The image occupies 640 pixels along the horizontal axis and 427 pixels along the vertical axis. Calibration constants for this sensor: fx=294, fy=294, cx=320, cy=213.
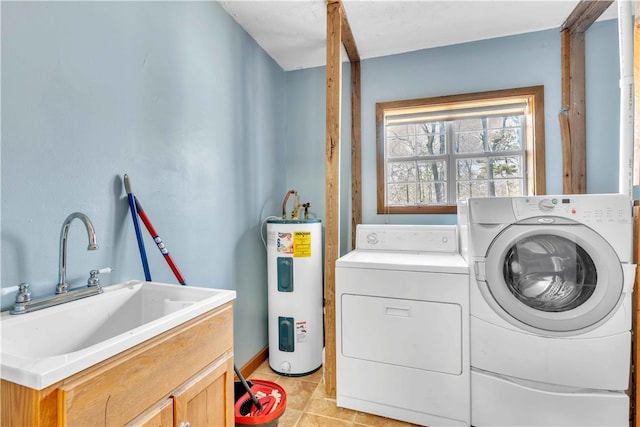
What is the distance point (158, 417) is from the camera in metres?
0.83

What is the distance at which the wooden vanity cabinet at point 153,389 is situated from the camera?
60 centimetres

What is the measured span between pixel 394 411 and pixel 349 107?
232 cm

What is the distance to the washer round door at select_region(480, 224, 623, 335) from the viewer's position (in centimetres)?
138

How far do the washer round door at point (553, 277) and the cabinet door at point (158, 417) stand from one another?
1455mm

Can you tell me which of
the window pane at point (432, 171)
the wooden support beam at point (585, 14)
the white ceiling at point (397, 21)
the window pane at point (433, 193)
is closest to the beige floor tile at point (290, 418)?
the window pane at point (433, 193)

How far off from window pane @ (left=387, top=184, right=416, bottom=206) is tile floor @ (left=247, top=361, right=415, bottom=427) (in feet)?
5.07

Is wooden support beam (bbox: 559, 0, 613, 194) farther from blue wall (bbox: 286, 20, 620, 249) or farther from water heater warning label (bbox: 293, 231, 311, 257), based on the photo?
water heater warning label (bbox: 293, 231, 311, 257)

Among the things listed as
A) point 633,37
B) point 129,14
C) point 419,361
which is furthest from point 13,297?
point 633,37

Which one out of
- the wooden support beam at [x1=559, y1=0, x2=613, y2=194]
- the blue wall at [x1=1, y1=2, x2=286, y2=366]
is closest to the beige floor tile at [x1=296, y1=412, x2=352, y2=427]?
the blue wall at [x1=1, y1=2, x2=286, y2=366]

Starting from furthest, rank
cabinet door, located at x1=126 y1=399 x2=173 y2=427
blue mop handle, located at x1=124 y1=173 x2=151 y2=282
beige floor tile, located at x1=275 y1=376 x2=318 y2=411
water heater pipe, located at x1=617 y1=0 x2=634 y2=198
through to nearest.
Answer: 1. beige floor tile, located at x1=275 y1=376 x2=318 y2=411
2. water heater pipe, located at x1=617 y1=0 x2=634 y2=198
3. blue mop handle, located at x1=124 y1=173 x2=151 y2=282
4. cabinet door, located at x1=126 y1=399 x2=173 y2=427

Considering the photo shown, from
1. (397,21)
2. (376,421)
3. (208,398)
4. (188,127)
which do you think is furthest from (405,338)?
(397,21)

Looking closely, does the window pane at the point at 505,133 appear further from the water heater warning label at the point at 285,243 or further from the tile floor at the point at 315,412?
the tile floor at the point at 315,412

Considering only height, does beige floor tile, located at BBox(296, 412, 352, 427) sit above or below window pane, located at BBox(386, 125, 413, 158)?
below

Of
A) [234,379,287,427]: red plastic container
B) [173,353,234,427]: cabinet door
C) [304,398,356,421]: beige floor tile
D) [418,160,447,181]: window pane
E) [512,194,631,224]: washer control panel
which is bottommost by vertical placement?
[304,398,356,421]: beige floor tile
